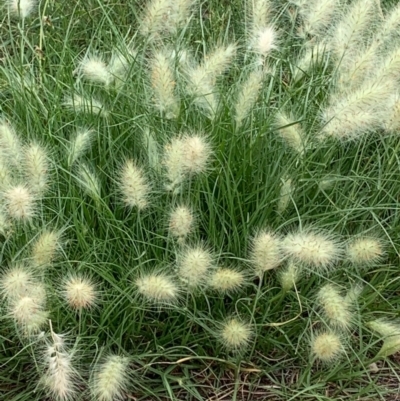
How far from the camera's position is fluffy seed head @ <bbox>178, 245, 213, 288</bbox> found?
176 centimetres

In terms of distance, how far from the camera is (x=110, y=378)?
169 centimetres

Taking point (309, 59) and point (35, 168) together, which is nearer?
point (35, 168)

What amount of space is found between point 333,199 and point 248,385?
632 millimetres

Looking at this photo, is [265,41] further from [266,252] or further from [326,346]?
[326,346]

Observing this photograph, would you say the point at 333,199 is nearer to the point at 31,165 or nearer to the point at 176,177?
the point at 176,177

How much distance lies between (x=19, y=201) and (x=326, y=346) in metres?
0.82

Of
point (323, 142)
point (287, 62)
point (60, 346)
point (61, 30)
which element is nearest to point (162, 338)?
point (60, 346)

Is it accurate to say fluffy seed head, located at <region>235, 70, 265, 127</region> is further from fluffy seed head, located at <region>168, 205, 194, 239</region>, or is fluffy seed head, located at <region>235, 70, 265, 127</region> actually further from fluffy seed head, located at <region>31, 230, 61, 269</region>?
fluffy seed head, located at <region>31, 230, 61, 269</region>

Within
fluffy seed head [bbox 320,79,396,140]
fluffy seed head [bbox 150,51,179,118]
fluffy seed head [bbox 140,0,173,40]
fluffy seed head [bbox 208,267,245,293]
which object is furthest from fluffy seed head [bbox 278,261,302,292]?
fluffy seed head [bbox 140,0,173,40]

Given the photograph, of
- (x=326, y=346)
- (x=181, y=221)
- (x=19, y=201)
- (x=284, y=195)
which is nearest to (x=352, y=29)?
(x=284, y=195)

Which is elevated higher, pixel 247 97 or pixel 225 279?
pixel 247 97

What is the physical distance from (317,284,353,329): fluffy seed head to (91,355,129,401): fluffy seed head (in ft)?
1.70

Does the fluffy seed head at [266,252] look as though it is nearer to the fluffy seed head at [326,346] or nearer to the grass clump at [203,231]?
the grass clump at [203,231]

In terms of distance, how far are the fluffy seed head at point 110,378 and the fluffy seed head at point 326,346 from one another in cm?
47
